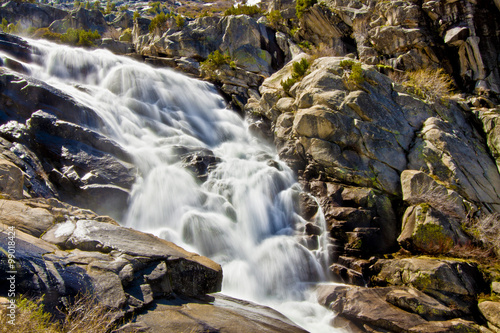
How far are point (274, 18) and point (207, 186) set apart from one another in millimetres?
22737

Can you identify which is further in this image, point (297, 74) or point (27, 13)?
point (27, 13)

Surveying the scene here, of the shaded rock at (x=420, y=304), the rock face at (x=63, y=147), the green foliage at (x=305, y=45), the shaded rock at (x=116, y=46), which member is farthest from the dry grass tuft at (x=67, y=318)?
the shaded rock at (x=116, y=46)

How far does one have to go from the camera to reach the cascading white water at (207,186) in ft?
30.5

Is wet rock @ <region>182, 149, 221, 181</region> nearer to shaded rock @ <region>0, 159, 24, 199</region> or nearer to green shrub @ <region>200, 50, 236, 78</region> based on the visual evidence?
shaded rock @ <region>0, 159, 24, 199</region>

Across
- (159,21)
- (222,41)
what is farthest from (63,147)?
(159,21)

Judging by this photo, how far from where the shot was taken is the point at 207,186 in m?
12.3

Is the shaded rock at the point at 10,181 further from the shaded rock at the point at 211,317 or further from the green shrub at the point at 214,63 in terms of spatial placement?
the green shrub at the point at 214,63

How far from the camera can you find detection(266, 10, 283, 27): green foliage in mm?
27891

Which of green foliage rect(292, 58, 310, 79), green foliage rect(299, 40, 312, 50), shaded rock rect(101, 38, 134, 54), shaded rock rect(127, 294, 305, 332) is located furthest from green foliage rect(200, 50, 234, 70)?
shaded rock rect(127, 294, 305, 332)

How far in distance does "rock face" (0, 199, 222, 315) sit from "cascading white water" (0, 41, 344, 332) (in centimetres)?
253

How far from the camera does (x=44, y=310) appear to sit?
154 inches

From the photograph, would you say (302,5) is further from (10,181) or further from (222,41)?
(10,181)

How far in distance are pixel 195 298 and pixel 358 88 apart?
12.7 metres

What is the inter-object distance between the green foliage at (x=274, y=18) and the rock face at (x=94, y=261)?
26943 mm
